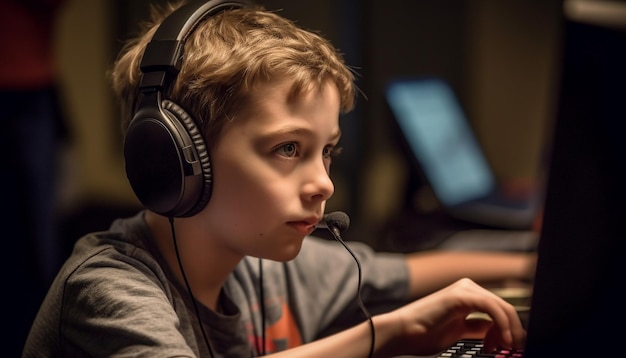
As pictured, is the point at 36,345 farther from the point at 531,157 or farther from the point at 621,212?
the point at 531,157

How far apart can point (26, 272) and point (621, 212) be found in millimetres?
1153

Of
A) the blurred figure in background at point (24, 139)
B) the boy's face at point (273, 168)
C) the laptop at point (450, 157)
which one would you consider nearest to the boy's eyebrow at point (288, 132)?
the boy's face at point (273, 168)

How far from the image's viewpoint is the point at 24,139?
1.50 meters

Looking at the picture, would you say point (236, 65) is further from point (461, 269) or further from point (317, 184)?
point (461, 269)

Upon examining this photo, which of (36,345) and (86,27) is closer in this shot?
(36,345)

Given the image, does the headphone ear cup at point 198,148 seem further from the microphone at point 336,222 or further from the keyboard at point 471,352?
the keyboard at point 471,352

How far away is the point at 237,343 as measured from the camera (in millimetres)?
899

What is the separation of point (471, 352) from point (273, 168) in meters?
0.25

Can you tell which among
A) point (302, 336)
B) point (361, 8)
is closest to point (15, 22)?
point (302, 336)

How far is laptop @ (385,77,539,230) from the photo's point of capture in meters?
1.89

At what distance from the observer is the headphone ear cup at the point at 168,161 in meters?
0.77

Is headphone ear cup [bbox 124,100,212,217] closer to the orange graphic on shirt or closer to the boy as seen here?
the boy

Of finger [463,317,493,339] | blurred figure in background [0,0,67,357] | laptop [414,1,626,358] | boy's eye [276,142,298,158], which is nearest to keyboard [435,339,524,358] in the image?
finger [463,317,493,339]

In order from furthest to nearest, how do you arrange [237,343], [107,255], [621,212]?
1. [237,343]
2. [107,255]
3. [621,212]
